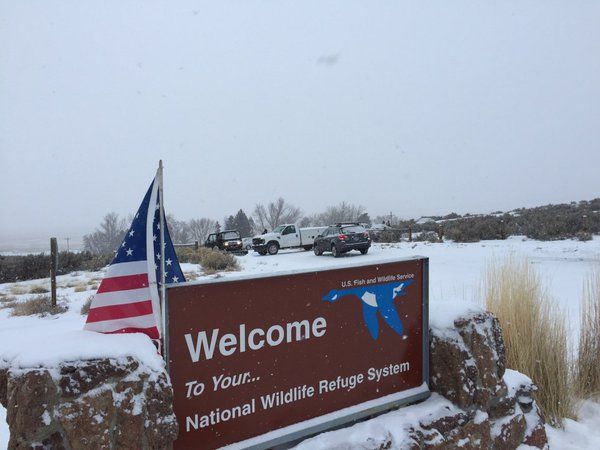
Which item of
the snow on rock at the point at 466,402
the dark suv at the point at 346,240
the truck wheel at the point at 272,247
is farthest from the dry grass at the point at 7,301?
the truck wheel at the point at 272,247

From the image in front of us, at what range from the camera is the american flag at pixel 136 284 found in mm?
2359

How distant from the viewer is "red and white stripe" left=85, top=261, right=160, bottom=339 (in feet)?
7.69

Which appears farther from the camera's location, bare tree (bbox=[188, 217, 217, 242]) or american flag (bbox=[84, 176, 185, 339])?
bare tree (bbox=[188, 217, 217, 242])

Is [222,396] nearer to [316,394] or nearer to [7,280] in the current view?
[316,394]

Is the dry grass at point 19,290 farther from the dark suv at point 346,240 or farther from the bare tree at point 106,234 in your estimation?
the bare tree at point 106,234

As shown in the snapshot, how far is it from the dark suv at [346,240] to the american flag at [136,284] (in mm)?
17701

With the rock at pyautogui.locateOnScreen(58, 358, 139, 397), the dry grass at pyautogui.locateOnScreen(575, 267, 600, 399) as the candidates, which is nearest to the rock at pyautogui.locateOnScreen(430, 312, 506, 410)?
the dry grass at pyautogui.locateOnScreen(575, 267, 600, 399)

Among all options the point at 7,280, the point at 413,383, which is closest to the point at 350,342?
the point at 413,383

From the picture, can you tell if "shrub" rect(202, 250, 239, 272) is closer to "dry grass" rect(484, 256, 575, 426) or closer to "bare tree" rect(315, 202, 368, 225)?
"dry grass" rect(484, 256, 575, 426)

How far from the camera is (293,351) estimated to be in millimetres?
2582

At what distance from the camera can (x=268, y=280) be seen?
250 cm

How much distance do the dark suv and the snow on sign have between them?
55.2 ft

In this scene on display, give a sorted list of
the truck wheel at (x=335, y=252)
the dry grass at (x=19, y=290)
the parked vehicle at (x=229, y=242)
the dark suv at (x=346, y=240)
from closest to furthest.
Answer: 1. the dry grass at (x=19, y=290)
2. the dark suv at (x=346, y=240)
3. the truck wheel at (x=335, y=252)
4. the parked vehicle at (x=229, y=242)

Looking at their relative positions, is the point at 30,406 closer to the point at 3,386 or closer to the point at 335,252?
the point at 3,386
